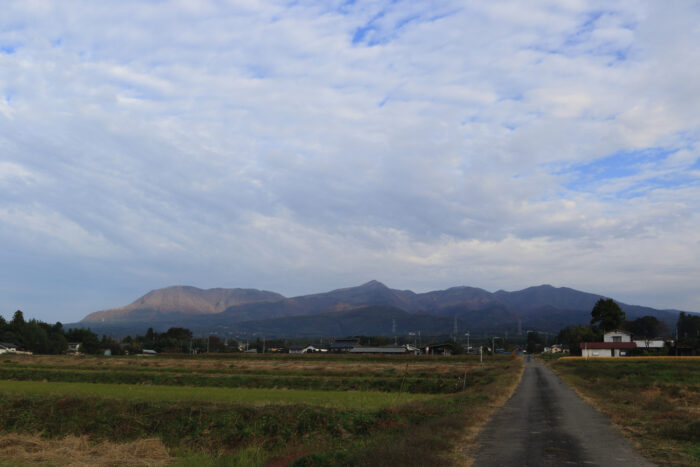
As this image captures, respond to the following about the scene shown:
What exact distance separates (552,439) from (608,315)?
122 m

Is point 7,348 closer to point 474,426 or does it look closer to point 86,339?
point 86,339

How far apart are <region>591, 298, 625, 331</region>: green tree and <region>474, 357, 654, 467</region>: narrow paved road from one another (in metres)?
109

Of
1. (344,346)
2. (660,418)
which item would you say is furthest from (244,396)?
(344,346)

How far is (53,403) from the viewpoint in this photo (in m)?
27.1

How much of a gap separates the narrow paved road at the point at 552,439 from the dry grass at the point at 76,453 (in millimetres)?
11322

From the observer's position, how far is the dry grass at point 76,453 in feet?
57.4

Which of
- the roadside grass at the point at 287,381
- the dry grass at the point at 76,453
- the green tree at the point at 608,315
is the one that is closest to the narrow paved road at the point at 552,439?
the dry grass at the point at 76,453

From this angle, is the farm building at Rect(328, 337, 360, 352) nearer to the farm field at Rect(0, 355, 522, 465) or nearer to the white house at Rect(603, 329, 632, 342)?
the white house at Rect(603, 329, 632, 342)

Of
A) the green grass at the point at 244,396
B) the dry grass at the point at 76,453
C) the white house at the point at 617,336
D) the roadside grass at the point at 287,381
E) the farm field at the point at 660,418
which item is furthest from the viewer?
the white house at the point at 617,336

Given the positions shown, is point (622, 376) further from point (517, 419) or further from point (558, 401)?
point (517, 419)

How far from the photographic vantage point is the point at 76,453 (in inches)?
747

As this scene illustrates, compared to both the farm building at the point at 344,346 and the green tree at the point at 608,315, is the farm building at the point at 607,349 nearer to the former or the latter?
the green tree at the point at 608,315

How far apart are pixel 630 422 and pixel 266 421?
1537 cm

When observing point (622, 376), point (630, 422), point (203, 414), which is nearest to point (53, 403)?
point (203, 414)
